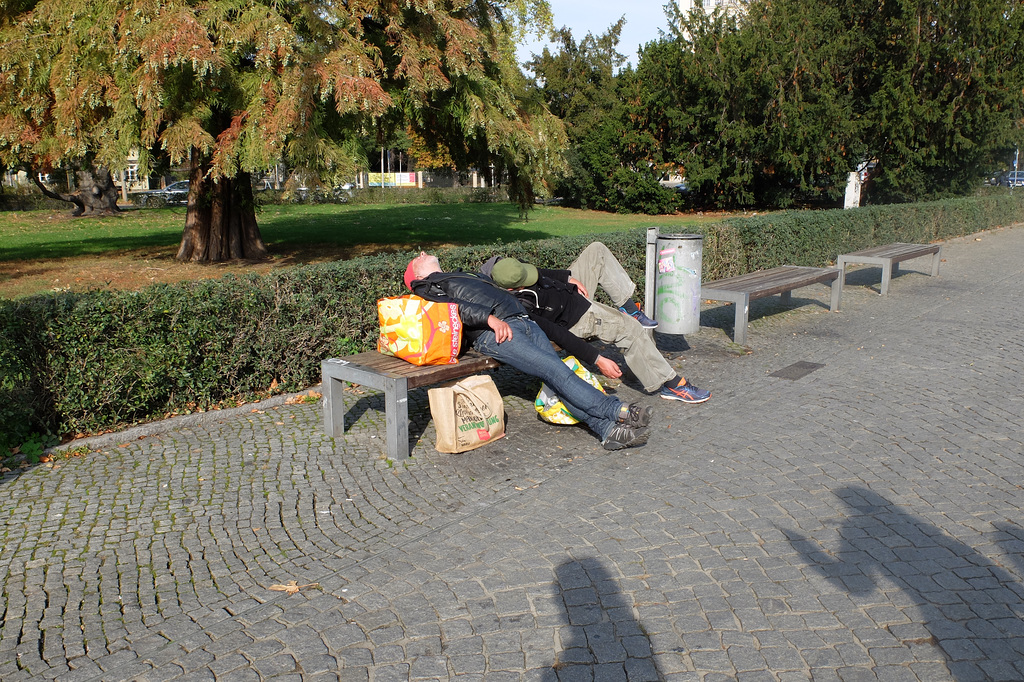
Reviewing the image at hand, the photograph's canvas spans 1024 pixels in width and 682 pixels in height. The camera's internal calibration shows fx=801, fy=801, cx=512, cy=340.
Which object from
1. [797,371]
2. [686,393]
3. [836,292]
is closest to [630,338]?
[686,393]

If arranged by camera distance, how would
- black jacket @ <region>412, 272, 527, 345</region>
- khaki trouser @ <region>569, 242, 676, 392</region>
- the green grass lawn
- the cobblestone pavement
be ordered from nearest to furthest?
1. the cobblestone pavement
2. black jacket @ <region>412, 272, 527, 345</region>
3. khaki trouser @ <region>569, 242, 676, 392</region>
4. the green grass lawn

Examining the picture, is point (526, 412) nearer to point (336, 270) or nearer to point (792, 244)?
point (336, 270)

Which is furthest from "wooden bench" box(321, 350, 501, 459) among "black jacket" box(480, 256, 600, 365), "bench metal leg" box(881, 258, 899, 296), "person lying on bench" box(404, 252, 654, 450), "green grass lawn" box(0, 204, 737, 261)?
"bench metal leg" box(881, 258, 899, 296)

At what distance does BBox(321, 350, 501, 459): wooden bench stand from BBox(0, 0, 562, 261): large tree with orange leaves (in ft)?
Answer: 17.6

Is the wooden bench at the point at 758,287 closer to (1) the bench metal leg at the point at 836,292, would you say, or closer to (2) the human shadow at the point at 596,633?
(1) the bench metal leg at the point at 836,292

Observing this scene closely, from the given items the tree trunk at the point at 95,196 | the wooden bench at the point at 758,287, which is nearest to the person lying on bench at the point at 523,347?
the wooden bench at the point at 758,287

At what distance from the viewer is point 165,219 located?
2970 cm

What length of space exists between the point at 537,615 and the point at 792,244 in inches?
441

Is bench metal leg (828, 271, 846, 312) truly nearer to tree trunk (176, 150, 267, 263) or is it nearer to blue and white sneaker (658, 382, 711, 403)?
blue and white sneaker (658, 382, 711, 403)

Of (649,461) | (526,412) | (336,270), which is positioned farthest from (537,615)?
(336,270)

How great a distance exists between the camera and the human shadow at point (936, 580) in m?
3.16

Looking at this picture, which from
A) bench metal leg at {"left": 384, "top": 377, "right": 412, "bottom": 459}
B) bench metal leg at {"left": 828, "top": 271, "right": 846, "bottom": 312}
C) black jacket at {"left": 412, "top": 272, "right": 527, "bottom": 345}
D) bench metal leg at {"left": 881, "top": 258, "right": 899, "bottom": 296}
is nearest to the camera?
bench metal leg at {"left": 384, "top": 377, "right": 412, "bottom": 459}

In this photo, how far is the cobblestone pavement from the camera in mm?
3189

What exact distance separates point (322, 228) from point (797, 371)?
63.3ft
